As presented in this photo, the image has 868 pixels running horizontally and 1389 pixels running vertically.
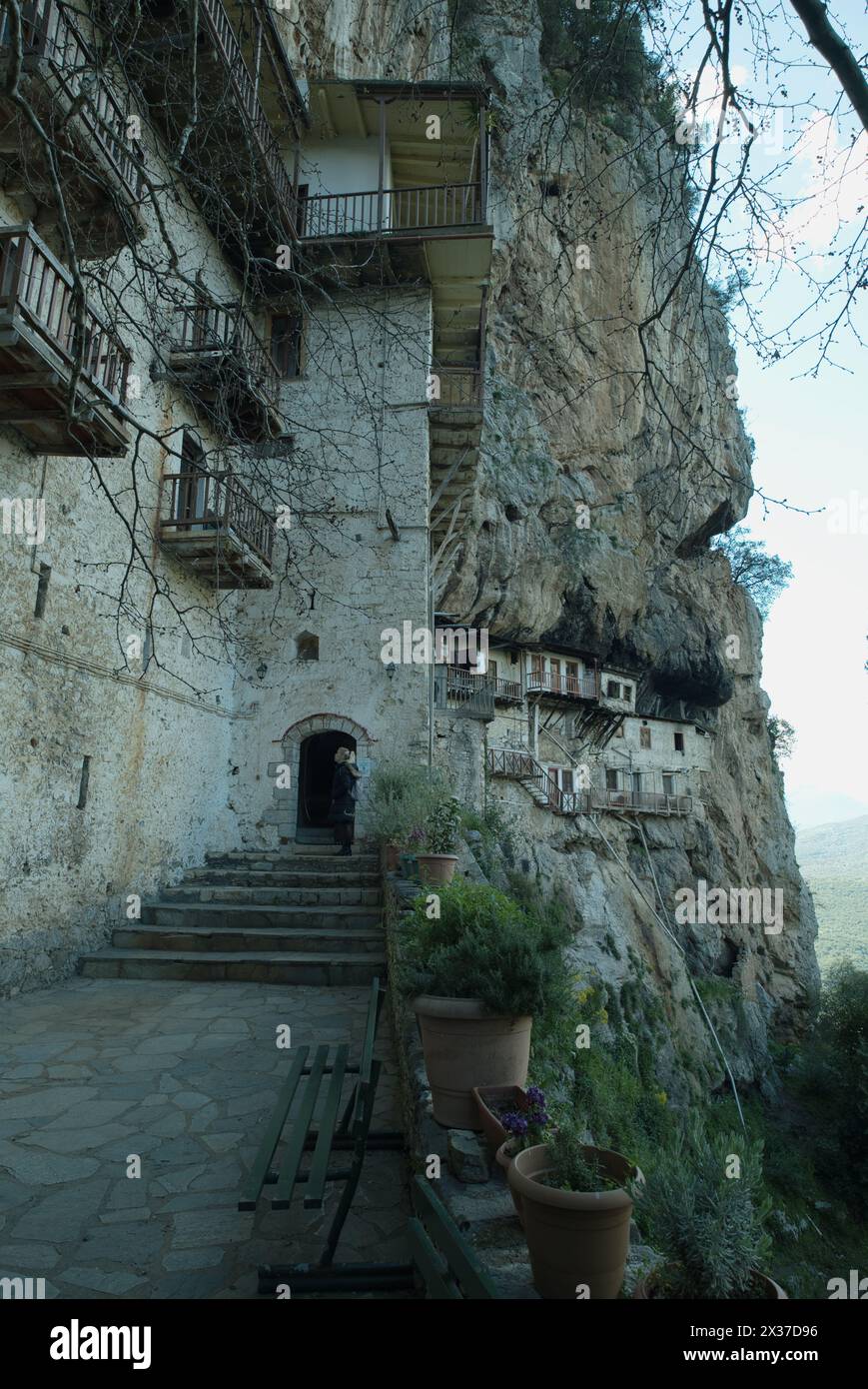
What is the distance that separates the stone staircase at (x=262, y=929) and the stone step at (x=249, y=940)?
11 millimetres

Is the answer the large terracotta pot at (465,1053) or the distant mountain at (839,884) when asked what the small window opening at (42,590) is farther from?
the distant mountain at (839,884)

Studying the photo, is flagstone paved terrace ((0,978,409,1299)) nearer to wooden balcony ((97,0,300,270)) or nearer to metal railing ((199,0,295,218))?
wooden balcony ((97,0,300,270))

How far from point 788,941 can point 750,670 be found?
11.3m

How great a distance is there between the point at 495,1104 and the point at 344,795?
29.8 feet

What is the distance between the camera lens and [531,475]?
22250 mm

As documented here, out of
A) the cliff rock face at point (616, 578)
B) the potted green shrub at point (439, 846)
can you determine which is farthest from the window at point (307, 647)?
the cliff rock face at point (616, 578)

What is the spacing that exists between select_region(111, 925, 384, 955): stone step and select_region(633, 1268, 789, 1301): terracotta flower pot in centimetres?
646

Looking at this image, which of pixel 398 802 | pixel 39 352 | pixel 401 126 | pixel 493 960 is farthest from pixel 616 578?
pixel 493 960

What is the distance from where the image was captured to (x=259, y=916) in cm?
877

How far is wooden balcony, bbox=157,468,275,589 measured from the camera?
9.85 meters

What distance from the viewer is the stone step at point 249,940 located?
8.09m

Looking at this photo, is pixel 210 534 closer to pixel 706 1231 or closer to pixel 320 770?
pixel 320 770
